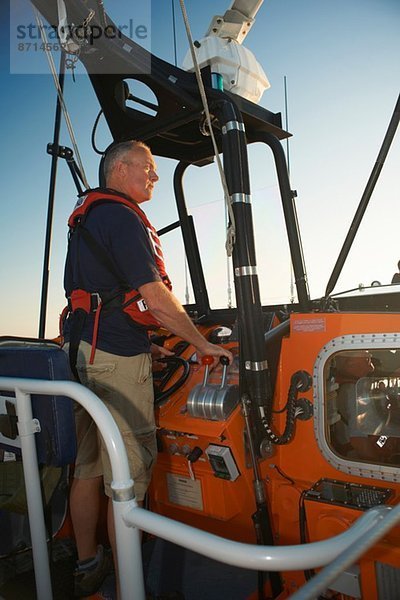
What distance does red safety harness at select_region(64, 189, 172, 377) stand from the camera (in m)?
1.98

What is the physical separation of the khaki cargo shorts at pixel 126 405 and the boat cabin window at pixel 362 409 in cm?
79

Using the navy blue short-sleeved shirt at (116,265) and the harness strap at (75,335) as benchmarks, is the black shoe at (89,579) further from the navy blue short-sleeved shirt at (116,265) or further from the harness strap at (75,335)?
the navy blue short-sleeved shirt at (116,265)

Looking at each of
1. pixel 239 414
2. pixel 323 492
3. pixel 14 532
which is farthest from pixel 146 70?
pixel 14 532

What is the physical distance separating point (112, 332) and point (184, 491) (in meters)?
0.89

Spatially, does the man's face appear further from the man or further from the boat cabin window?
the boat cabin window

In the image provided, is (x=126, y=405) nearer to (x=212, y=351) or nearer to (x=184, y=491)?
(x=212, y=351)

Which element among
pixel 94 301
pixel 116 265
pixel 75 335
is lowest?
pixel 75 335

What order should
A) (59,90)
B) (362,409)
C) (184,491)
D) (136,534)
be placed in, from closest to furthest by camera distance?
(136,534), (362,409), (184,491), (59,90)

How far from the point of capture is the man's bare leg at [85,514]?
205 centimetres

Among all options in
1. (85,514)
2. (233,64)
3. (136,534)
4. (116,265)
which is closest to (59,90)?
(233,64)

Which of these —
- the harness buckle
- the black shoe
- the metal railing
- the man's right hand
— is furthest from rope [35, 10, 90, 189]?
the black shoe

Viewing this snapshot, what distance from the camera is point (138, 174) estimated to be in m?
2.21

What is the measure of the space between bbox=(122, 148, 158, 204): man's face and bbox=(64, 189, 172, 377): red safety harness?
15 cm

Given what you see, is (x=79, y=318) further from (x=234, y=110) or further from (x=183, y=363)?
(x=234, y=110)
